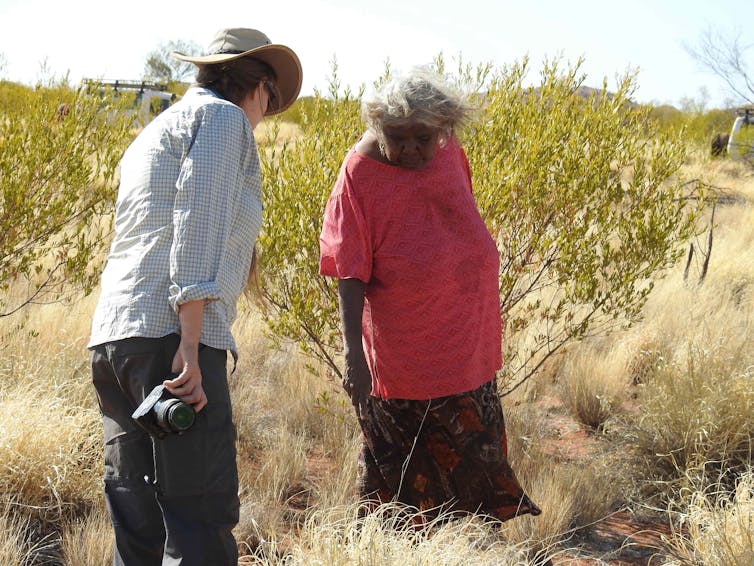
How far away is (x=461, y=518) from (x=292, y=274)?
175cm

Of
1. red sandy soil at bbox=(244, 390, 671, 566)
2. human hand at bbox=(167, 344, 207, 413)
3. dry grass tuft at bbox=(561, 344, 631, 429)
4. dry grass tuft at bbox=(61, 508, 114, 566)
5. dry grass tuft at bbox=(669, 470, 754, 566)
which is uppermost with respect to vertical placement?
human hand at bbox=(167, 344, 207, 413)

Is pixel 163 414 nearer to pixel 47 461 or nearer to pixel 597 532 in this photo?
pixel 47 461

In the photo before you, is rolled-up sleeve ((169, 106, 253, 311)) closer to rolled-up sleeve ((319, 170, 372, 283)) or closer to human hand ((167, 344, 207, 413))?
human hand ((167, 344, 207, 413))

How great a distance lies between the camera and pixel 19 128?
15.8 feet

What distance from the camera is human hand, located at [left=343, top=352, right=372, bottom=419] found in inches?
109

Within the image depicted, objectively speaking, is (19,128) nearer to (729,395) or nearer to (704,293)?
(729,395)

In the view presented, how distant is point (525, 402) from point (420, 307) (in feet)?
9.07

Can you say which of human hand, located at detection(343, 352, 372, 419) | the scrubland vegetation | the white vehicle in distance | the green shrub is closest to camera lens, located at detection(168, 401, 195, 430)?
human hand, located at detection(343, 352, 372, 419)

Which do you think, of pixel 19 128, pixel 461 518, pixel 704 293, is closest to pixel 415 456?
pixel 461 518

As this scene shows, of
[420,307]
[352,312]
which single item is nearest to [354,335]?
[352,312]

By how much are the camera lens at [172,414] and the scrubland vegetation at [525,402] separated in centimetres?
116

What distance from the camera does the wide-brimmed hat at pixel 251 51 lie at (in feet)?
7.02

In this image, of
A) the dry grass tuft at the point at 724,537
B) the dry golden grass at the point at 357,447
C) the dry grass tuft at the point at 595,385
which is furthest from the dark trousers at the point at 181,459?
the dry grass tuft at the point at 595,385

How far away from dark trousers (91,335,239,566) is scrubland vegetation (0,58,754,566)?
93 centimetres
